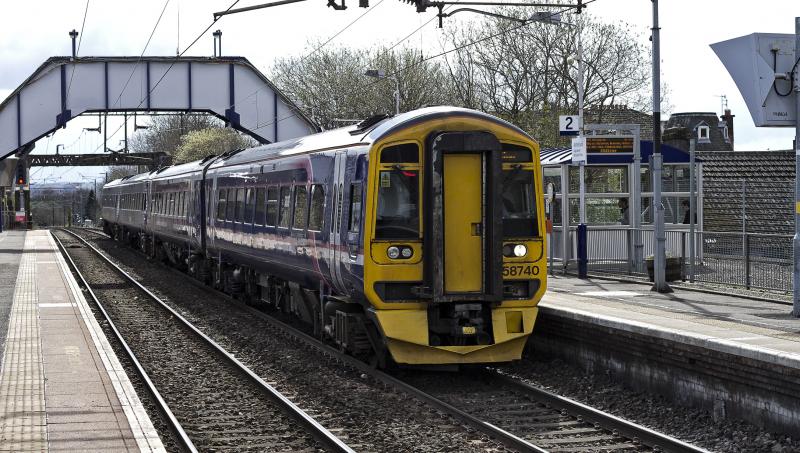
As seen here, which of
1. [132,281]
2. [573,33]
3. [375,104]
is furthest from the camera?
[375,104]

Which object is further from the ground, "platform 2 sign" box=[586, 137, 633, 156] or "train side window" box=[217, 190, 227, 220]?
"platform 2 sign" box=[586, 137, 633, 156]

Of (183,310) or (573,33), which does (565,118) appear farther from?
(573,33)

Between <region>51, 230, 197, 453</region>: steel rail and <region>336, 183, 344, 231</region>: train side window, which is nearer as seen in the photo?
<region>51, 230, 197, 453</region>: steel rail

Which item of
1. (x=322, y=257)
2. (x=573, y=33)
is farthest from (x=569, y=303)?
(x=573, y=33)

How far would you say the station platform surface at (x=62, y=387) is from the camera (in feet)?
29.0

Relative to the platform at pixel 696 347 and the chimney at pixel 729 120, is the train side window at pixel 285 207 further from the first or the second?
the chimney at pixel 729 120

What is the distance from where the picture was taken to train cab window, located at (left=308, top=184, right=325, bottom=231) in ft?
45.3

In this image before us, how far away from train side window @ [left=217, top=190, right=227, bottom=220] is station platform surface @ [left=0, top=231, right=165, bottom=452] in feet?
9.89

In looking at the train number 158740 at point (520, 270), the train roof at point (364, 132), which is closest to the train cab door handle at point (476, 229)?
the train number 158740 at point (520, 270)

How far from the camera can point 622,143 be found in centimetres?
2312

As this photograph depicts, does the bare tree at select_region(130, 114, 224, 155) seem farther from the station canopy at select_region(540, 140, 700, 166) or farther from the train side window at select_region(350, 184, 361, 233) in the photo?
the train side window at select_region(350, 184, 361, 233)

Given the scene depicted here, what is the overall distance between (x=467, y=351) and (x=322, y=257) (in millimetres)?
2554

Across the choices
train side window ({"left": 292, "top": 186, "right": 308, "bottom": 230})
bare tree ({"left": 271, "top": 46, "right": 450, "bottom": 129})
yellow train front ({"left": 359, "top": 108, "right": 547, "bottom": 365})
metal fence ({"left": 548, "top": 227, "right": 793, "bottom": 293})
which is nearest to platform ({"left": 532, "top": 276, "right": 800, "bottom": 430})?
yellow train front ({"left": 359, "top": 108, "right": 547, "bottom": 365})

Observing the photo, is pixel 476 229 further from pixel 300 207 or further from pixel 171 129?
pixel 171 129
